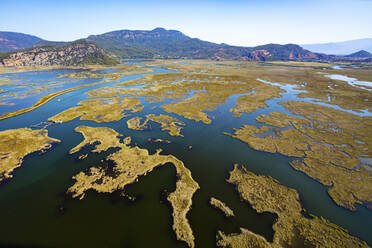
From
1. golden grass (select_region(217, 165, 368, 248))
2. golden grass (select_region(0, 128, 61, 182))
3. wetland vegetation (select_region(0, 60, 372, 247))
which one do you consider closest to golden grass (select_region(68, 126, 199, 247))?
wetland vegetation (select_region(0, 60, 372, 247))

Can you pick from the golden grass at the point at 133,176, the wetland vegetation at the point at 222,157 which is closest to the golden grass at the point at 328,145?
the wetland vegetation at the point at 222,157

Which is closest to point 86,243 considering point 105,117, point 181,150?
point 181,150

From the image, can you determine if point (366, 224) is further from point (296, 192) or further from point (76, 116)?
point (76, 116)

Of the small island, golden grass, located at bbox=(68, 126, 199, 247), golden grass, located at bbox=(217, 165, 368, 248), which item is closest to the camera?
golden grass, located at bbox=(217, 165, 368, 248)

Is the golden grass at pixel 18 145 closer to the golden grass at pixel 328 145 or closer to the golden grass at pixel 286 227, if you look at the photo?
the golden grass at pixel 286 227

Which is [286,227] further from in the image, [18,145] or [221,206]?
[18,145]

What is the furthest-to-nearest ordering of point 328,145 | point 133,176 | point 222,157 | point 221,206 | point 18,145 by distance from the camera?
point 328,145, point 18,145, point 222,157, point 133,176, point 221,206

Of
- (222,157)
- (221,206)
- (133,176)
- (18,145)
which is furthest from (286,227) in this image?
(18,145)

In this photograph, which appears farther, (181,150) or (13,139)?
(13,139)

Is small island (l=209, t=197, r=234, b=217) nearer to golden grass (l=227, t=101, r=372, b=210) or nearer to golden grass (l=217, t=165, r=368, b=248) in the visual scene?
golden grass (l=217, t=165, r=368, b=248)

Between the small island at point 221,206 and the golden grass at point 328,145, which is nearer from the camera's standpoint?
the small island at point 221,206

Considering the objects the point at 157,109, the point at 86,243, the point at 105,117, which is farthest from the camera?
the point at 157,109
